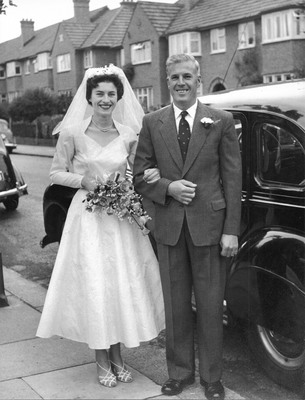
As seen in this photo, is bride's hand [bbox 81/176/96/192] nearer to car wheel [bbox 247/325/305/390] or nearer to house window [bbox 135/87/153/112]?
car wheel [bbox 247/325/305/390]

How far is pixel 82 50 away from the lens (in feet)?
174

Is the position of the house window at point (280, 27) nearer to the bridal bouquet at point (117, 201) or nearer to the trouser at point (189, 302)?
the bridal bouquet at point (117, 201)

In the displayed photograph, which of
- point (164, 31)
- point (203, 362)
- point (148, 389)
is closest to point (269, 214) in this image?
point (203, 362)

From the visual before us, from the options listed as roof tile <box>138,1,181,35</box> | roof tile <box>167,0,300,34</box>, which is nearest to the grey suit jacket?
roof tile <box>167,0,300,34</box>

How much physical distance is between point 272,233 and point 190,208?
25.4 inches

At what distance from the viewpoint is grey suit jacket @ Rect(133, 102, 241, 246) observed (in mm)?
3910

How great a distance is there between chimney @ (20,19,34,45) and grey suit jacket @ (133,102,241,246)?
67.8 m

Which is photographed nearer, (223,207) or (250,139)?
(223,207)

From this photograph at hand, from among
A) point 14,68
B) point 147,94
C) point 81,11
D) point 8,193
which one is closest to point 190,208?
point 8,193

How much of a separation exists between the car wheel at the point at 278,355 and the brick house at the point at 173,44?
15.7 metres

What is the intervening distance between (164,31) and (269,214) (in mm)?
38485

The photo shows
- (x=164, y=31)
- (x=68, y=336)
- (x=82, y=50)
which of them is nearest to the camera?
(x=68, y=336)

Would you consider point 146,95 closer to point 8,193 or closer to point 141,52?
point 141,52

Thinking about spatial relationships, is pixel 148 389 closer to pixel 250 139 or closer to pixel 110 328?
pixel 110 328
